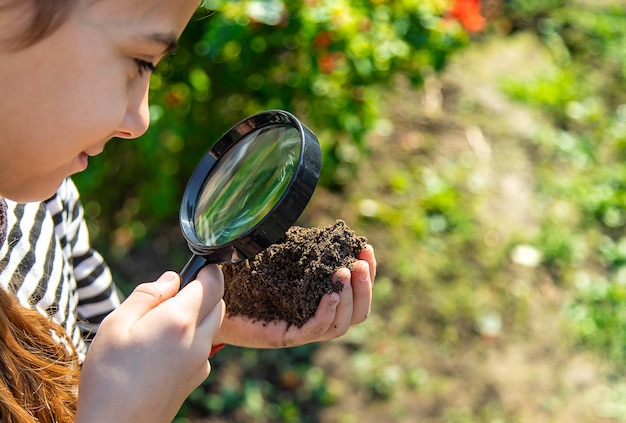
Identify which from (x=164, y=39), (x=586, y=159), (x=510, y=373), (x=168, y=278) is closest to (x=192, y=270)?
(x=168, y=278)

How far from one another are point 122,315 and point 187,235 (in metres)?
0.29

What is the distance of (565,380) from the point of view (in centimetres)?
372

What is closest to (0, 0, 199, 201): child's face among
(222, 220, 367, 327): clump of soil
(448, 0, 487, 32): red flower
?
(222, 220, 367, 327): clump of soil

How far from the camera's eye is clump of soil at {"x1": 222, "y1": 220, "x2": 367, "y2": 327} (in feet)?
5.74

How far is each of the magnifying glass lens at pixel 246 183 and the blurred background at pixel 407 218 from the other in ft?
5.58

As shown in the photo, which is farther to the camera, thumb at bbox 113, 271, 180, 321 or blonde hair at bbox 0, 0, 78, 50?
thumb at bbox 113, 271, 180, 321

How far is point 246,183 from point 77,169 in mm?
384

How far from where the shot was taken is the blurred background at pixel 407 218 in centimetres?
359

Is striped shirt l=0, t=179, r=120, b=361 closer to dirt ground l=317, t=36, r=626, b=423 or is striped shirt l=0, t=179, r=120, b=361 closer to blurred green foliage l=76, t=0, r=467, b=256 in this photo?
blurred green foliage l=76, t=0, r=467, b=256

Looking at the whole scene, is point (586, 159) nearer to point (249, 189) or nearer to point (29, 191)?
point (249, 189)

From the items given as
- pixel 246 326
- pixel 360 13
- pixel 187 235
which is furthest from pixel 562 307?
pixel 187 235

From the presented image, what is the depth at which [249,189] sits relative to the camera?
1.71 meters

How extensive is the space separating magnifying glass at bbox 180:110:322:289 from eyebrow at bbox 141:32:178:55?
28cm

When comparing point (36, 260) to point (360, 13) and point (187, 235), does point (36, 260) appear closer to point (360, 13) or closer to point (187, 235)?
point (187, 235)
